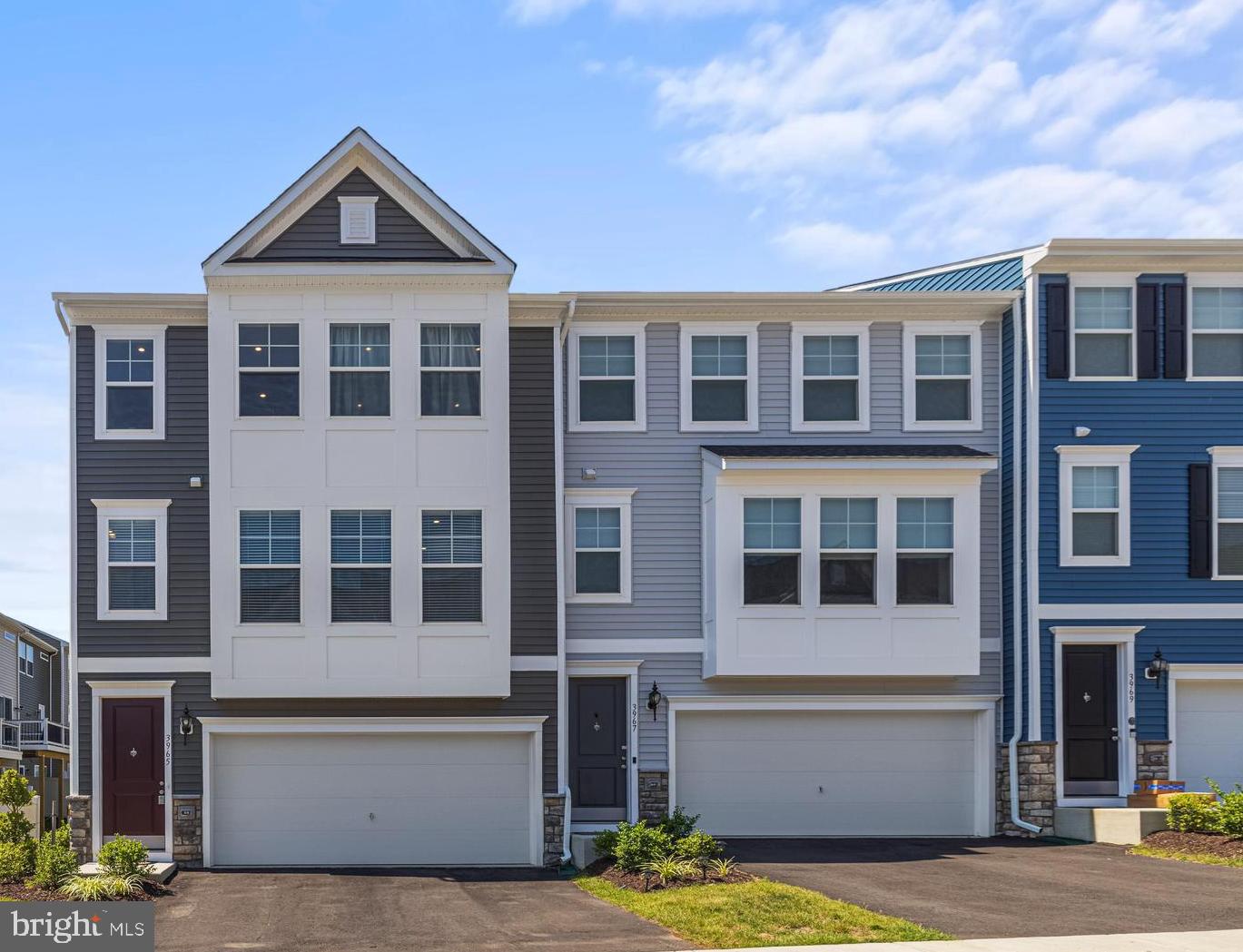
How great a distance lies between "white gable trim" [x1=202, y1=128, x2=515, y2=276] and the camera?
18547 millimetres

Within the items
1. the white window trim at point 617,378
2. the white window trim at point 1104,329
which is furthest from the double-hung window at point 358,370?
the white window trim at point 1104,329

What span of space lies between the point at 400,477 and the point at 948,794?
29.6 feet

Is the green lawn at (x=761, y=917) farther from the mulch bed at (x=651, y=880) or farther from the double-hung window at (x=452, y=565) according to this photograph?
the double-hung window at (x=452, y=565)

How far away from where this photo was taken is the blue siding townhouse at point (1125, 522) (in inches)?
764

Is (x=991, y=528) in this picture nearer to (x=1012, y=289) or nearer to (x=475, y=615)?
(x=1012, y=289)

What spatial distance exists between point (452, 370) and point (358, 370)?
126 centimetres

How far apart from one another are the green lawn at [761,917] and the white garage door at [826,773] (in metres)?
5.16

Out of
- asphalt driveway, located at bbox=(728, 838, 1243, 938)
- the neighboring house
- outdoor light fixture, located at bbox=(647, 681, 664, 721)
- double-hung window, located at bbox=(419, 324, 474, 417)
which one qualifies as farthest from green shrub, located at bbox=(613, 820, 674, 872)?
the neighboring house

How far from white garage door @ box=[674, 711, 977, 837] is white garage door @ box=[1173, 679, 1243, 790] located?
296 centimetres

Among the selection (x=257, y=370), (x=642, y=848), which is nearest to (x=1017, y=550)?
(x=642, y=848)

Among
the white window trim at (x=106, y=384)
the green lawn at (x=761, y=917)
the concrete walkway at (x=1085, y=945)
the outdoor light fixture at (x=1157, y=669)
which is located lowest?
the green lawn at (x=761, y=917)

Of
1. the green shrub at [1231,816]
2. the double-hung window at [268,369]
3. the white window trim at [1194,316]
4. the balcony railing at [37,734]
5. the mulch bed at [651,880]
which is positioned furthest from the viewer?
the balcony railing at [37,734]

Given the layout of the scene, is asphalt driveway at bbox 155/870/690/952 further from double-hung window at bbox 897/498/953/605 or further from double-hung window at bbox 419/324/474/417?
double-hung window at bbox 897/498/953/605

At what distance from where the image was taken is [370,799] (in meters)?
19.0
